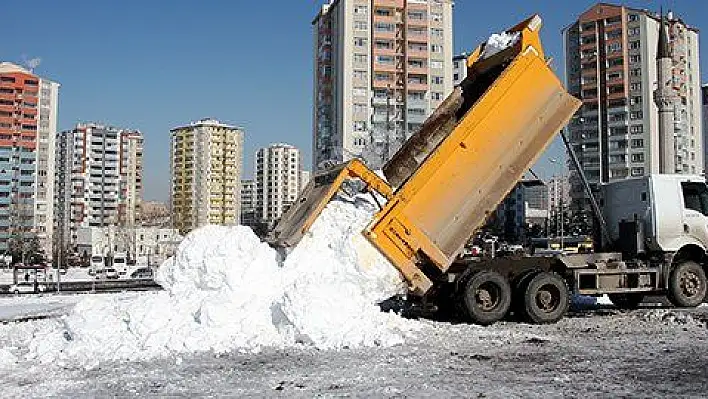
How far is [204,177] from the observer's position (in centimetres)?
12112

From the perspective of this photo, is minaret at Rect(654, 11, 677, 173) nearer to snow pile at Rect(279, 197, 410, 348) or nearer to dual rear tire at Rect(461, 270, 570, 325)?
dual rear tire at Rect(461, 270, 570, 325)

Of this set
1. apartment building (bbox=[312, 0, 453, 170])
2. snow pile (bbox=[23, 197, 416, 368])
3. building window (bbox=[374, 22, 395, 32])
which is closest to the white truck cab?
snow pile (bbox=[23, 197, 416, 368])

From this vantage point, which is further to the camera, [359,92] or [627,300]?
[359,92]

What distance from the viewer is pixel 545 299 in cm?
1300

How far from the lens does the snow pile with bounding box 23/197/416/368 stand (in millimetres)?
10148

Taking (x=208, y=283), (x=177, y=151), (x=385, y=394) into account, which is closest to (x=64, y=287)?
(x=208, y=283)

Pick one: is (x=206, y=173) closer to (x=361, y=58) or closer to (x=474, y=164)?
(x=361, y=58)

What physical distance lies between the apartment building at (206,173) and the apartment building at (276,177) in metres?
6.27

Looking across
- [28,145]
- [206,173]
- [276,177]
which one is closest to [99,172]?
[206,173]

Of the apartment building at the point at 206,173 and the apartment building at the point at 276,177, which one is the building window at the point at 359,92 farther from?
the apartment building at the point at 276,177

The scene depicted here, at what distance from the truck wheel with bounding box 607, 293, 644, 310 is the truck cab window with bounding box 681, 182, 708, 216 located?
217 centimetres

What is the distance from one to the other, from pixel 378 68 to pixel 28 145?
179 ft

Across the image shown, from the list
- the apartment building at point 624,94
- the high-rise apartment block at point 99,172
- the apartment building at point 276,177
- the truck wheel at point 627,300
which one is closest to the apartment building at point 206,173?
the apartment building at point 276,177

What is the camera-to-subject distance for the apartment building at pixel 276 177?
132 m
